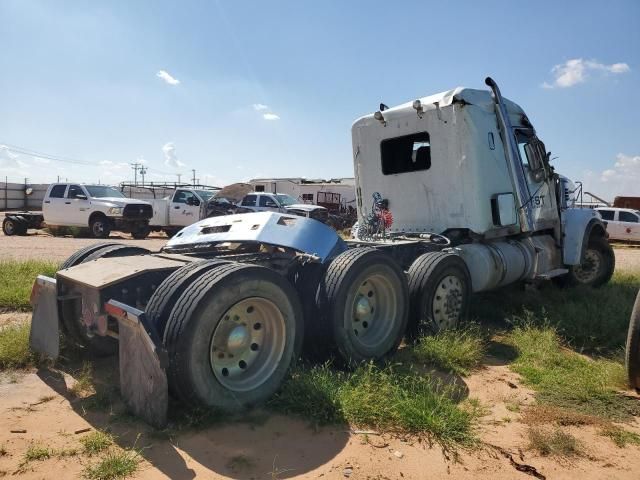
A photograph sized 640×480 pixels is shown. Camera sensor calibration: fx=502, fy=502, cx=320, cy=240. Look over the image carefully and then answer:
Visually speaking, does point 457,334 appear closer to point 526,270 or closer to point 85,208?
point 526,270

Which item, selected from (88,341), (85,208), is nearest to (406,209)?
(88,341)

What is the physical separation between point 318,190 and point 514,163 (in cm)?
2629

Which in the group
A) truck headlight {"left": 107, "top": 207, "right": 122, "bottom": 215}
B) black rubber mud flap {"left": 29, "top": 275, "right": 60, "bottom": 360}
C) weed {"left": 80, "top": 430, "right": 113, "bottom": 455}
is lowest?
weed {"left": 80, "top": 430, "right": 113, "bottom": 455}

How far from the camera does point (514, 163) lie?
21.9 ft

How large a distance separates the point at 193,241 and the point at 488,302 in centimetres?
444

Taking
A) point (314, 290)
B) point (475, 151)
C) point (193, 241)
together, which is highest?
point (475, 151)

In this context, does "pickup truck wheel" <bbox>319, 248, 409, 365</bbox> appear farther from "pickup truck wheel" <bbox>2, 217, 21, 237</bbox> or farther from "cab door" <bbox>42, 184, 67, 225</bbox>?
"pickup truck wheel" <bbox>2, 217, 21, 237</bbox>

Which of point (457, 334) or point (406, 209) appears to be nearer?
point (457, 334)

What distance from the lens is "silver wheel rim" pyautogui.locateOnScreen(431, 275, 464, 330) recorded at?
5.30 m

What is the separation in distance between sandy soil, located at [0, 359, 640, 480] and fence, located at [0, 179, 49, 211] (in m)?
41.4

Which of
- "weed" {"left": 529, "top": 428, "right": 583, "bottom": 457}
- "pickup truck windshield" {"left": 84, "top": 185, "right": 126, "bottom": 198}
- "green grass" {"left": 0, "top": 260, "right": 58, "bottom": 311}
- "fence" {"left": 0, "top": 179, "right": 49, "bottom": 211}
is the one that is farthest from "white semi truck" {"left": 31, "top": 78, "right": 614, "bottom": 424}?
"fence" {"left": 0, "top": 179, "right": 49, "bottom": 211}

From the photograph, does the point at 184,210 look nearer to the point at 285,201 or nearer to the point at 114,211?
the point at 114,211

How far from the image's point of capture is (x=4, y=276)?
727 centimetres

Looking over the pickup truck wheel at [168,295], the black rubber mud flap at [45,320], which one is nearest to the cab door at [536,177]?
the pickup truck wheel at [168,295]
